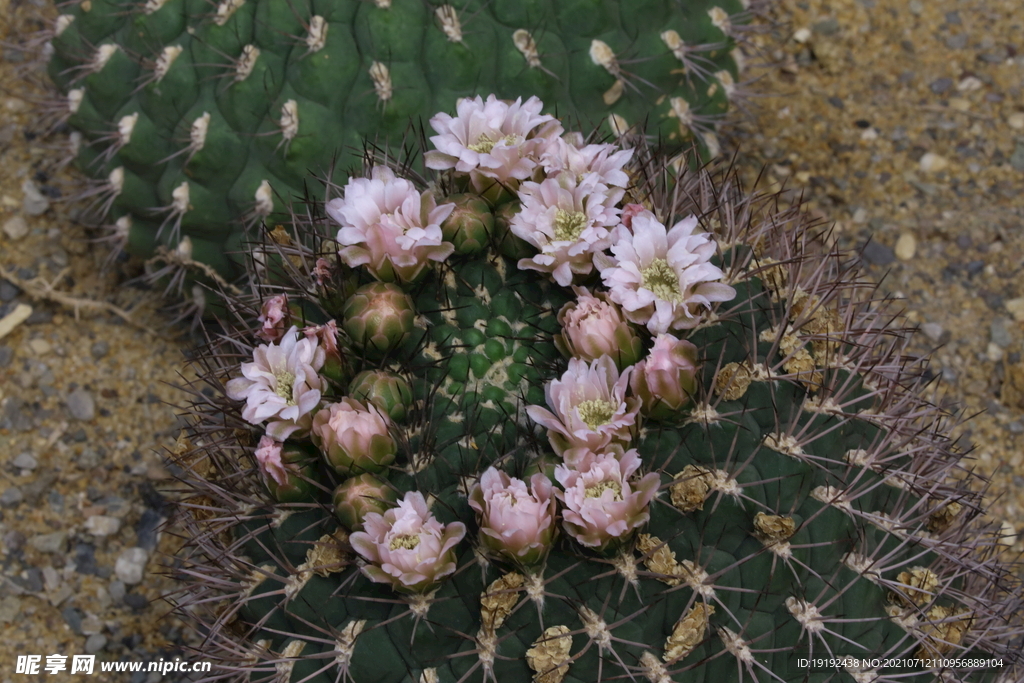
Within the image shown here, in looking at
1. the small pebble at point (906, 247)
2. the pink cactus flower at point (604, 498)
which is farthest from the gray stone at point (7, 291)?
the small pebble at point (906, 247)

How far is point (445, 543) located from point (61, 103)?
69.0 inches

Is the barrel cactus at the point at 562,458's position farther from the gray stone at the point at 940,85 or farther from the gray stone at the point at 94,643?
the gray stone at the point at 940,85

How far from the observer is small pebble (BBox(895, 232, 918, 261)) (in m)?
2.89

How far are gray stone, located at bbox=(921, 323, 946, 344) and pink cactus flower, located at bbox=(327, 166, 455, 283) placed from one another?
5.90 ft

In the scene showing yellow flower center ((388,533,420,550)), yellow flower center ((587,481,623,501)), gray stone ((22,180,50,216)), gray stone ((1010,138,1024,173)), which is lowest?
gray stone ((22,180,50,216))

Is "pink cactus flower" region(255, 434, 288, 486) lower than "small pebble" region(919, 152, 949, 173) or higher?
higher

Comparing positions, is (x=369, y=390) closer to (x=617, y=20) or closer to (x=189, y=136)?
(x=189, y=136)

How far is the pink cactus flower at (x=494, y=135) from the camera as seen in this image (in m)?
1.65

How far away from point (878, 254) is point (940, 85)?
0.73m

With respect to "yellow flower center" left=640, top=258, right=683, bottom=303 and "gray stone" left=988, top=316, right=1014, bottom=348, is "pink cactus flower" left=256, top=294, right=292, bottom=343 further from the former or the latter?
"gray stone" left=988, top=316, right=1014, bottom=348

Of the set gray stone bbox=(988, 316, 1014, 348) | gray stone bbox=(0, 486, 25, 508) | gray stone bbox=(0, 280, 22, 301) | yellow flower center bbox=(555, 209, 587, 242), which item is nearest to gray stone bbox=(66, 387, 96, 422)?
gray stone bbox=(0, 486, 25, 508)

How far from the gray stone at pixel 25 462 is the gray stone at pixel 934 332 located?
2513mm

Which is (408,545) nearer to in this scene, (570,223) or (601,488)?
(601,488)

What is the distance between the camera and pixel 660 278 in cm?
155
